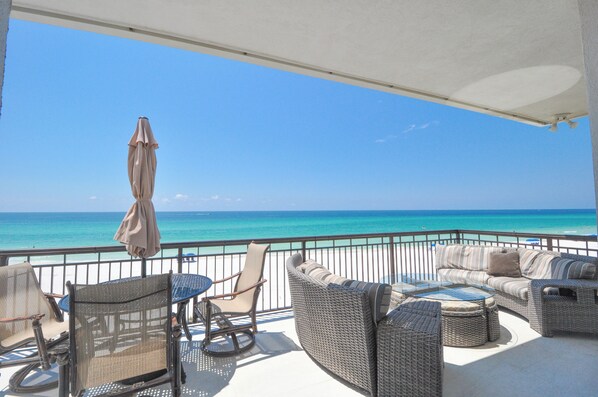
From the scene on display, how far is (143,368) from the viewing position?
163 cm

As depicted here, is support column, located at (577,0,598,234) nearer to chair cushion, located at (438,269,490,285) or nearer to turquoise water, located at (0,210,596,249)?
chair cushion, located at (438,269,490,285)

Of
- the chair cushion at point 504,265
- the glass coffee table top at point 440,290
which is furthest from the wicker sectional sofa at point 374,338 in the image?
the chair cushion at point 504,265

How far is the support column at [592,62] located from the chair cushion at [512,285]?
9.63 feet

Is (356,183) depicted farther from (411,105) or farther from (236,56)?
(236,56)

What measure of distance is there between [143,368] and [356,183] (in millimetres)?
25065

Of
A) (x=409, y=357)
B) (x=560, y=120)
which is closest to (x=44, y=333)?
(x=409, y=357)

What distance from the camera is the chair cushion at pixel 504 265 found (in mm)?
3705

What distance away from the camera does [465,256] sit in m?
4.24

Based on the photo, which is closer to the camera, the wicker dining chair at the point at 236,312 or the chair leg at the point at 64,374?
the chair leg at the point at 64,374

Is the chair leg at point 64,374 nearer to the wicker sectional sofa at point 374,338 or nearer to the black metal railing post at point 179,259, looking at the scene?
the wicker sectional sofa at point 374,338

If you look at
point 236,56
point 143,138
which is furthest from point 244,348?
point 236,56

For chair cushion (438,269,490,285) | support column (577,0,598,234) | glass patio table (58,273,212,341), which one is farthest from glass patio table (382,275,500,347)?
support column (577,0,598,234)

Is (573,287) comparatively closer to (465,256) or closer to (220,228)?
(465,256)

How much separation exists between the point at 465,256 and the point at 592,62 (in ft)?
12.8
